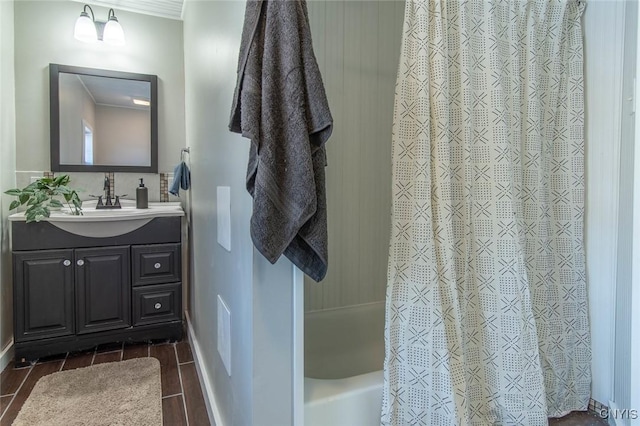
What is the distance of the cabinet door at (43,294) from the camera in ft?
6.28

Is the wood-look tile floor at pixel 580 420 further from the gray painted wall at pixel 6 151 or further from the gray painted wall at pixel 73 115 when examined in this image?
the gray painted wall at pixel 73 115

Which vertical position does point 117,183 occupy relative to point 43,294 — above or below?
above

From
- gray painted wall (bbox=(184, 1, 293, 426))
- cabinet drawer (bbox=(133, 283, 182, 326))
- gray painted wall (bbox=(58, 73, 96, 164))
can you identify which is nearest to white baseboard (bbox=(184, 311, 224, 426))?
gray painted wall (bbox=(184, 1, 293, 426))

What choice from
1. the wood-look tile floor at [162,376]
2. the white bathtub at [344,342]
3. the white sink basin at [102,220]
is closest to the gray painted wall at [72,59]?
the white sink basin at [102,220]

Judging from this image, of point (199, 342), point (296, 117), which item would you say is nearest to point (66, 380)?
point (199, 342)

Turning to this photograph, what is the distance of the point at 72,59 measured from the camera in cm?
235

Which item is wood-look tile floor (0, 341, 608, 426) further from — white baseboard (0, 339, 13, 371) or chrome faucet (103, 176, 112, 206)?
chrome faucet (103, 176, 112, 206)

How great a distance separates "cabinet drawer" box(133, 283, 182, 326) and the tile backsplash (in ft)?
2.55

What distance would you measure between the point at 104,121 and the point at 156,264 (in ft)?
3.79

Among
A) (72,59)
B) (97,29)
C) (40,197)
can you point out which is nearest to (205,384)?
(40,197)

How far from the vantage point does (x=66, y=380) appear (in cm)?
182

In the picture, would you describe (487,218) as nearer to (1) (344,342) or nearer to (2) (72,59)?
(1) (344,342)

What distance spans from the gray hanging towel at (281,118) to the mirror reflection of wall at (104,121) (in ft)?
6.81

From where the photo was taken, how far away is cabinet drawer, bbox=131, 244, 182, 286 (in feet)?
7.14
